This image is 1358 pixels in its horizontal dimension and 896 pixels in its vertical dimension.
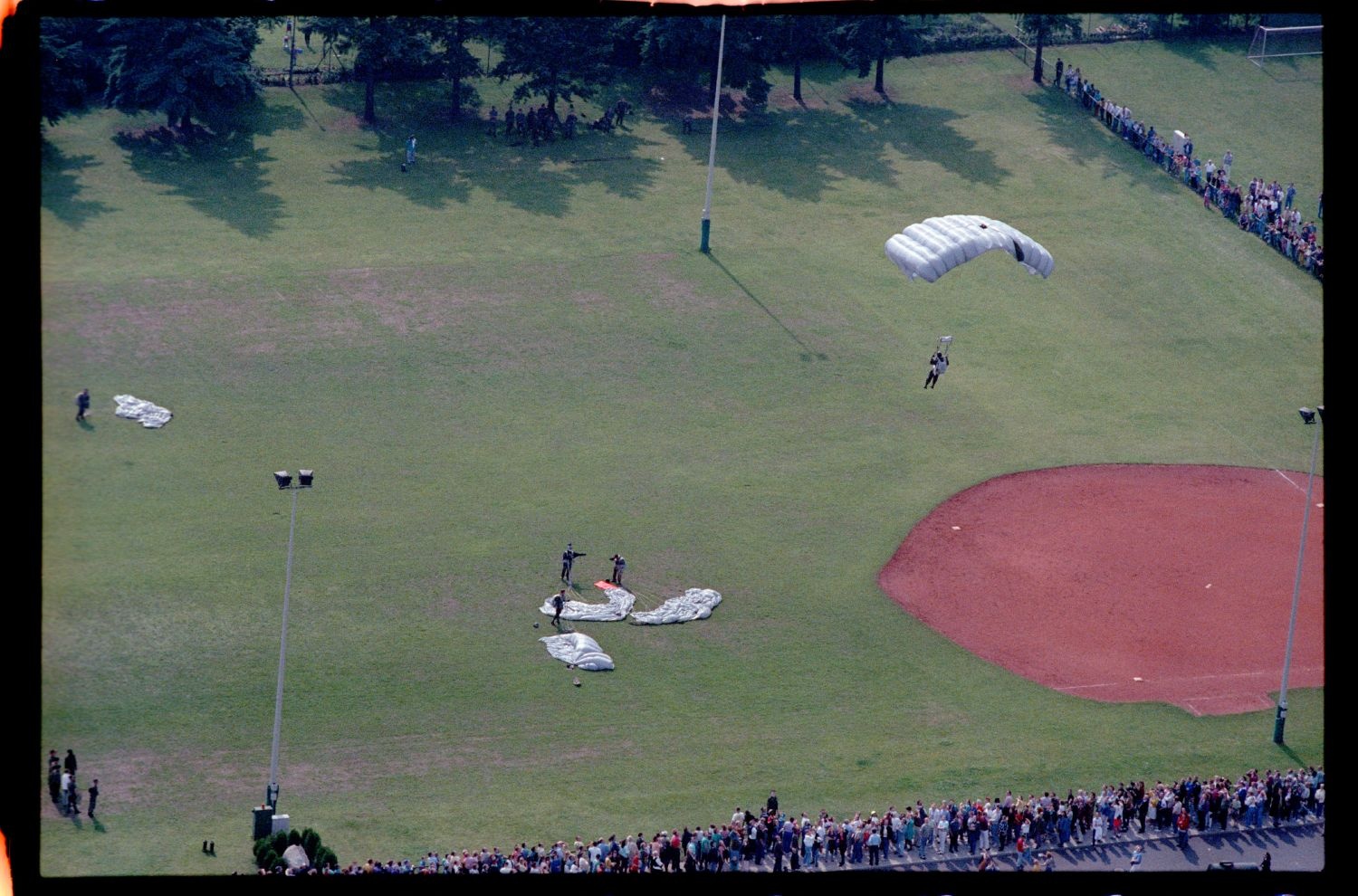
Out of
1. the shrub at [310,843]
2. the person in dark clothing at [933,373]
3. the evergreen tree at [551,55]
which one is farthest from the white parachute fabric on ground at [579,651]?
the evergreen tree at [551,55]

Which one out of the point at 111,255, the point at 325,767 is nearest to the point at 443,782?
the point at 325,767

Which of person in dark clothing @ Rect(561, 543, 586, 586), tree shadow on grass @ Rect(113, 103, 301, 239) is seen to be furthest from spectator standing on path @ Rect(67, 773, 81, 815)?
tree shadow on grass @ Rect(113, 103, 301, 239)

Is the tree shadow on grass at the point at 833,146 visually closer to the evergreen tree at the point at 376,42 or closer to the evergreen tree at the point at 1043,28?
the evergreen tree at the point at 1043,28

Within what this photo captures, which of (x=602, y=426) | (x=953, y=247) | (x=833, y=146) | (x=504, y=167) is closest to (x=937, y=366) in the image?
(x=953, y=247)

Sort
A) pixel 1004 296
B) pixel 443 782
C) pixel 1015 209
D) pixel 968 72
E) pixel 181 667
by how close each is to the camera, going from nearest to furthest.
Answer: pixel 443 782, pixel 181 667, pixel 1004 296, pixel 1015 209, pixel 968 72
